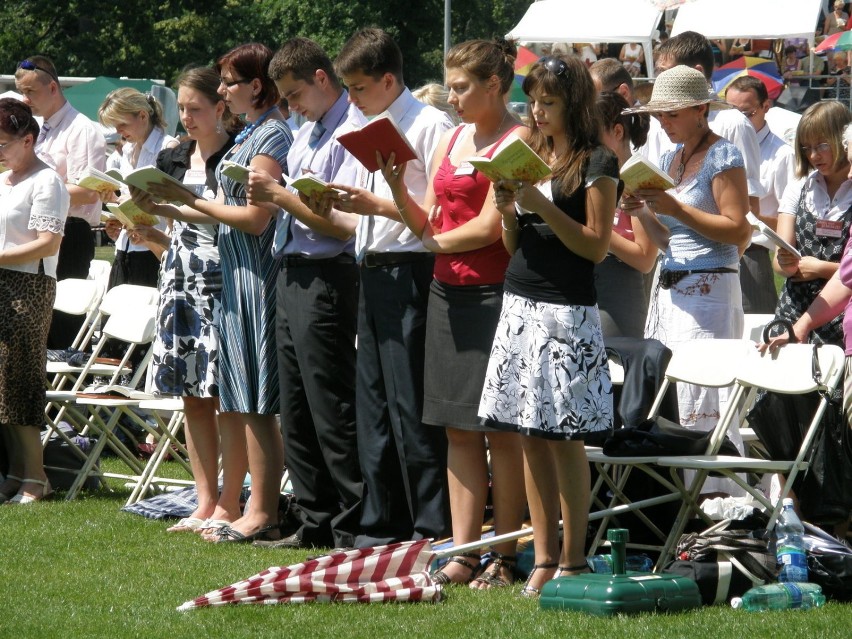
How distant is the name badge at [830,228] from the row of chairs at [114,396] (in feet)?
11.1

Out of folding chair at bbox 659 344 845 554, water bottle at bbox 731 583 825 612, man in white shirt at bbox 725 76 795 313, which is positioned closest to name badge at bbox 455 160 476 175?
folding chair at bbox 659 344 845 554

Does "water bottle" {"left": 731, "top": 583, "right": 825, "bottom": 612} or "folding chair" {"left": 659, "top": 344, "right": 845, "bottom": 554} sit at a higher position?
"folding chair" {"left": 659, "top": 344, "right": 845, "bottom": 554}

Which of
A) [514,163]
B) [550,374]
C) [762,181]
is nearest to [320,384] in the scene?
[550,374]

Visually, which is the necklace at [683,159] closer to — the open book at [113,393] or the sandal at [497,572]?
the sandal at [497,572]

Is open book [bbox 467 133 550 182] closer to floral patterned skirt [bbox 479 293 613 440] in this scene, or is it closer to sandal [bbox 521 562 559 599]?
floral patterned skirt [bbox 479 293 613 440]

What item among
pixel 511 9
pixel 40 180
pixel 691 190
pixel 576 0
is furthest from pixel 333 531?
pixel 511 9

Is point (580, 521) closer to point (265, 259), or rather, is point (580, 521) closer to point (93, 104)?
point (265, 259)

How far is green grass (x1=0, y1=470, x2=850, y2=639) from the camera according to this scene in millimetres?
4582

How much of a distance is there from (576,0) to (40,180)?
37.1ft

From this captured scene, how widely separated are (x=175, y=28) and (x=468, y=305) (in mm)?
35206

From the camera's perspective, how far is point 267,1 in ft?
143

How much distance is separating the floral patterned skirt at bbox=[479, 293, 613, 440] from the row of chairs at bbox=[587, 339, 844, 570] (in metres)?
0.59

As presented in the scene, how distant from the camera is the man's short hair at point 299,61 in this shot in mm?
6168

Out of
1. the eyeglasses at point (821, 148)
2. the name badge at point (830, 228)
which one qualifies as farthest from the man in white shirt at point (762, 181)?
the name badge at point (830, 228)
